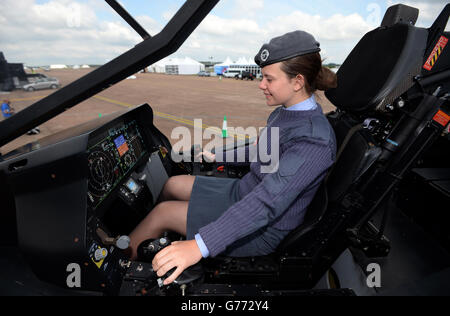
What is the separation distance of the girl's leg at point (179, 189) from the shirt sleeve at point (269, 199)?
2.33 ft

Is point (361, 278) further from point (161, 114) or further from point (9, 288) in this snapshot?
point (161, 114)

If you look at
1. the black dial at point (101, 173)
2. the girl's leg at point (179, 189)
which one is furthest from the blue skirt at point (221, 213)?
the black dial at point (101, 173)

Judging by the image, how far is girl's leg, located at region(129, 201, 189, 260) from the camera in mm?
1351

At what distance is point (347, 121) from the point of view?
141 cm

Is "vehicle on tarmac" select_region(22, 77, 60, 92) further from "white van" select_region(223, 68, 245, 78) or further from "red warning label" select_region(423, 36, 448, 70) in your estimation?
"white van" select_region(223, 68, 245, 78)

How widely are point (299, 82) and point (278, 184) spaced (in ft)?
1.65

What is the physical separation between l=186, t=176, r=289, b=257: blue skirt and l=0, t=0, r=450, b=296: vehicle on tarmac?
53 millimetres

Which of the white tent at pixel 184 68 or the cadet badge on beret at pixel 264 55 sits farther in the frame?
the white tent at pixel 184 68

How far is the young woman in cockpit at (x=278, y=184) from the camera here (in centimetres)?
99

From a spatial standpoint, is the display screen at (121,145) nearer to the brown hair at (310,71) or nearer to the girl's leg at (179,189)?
the girl's leg at (179,189)

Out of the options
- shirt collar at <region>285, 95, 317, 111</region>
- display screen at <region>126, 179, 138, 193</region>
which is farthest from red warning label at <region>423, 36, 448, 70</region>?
display screen at <region>126, 179, 138, 193</region>

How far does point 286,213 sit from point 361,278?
0.71m

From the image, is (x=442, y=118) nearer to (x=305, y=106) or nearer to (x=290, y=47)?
(x=305, y=106)

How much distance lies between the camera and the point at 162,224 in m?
1.38
